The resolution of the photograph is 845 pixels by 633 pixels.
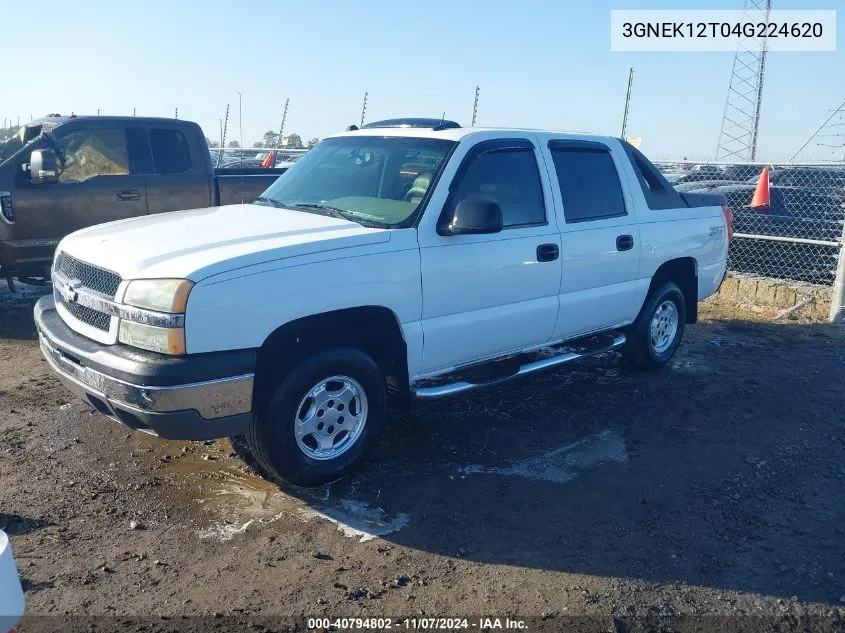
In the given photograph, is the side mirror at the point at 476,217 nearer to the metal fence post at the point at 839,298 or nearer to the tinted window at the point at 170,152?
the tinted window at the point at 170,152

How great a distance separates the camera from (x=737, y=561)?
3594mm

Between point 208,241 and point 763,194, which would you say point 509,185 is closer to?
point 208,241

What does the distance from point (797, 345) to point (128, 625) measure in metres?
6.95

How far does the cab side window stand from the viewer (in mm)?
7848

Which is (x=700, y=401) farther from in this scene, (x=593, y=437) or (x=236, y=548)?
(x=236, y=548)

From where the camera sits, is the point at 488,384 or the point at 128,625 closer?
the point at 128,625

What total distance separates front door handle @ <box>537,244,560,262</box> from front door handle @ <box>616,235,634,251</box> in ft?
2.53

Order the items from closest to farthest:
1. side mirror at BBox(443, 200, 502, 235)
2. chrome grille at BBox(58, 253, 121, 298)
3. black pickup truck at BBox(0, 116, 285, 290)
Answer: chrome grille at BBox(58, 253, 121, 298) → side mirror at BBox(443, 200, 502, 235) → black pickup truck at BBox(0, 116, 285, 290)

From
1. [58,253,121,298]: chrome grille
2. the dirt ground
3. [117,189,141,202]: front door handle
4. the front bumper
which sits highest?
[117,189,141,202]: front door handle

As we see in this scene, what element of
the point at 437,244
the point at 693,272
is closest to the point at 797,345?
the point at 693,272

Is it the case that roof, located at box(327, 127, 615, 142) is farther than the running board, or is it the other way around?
roof, located at box(327, 127, 615, 142)

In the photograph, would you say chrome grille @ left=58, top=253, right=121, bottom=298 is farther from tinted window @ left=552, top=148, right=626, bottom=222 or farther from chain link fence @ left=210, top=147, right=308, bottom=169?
chain link fence @ left=210, top=147, right=308, bottom=169

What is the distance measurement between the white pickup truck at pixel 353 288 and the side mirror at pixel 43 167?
327 centimetres

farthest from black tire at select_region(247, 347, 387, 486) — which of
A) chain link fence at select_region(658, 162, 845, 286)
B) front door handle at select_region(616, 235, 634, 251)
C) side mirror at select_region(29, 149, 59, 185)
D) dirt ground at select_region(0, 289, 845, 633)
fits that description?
chain link fence at select_region(658, 162, 845, 286)
